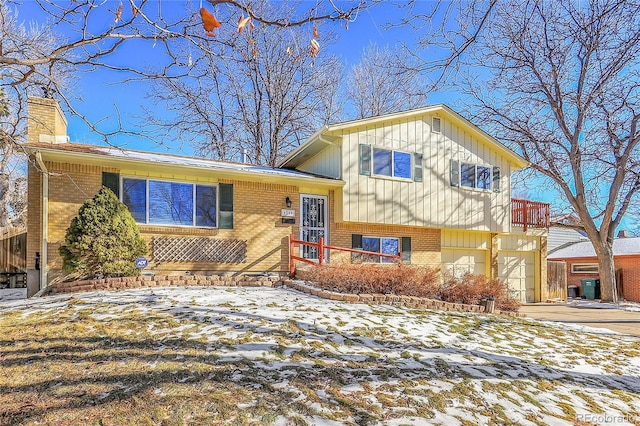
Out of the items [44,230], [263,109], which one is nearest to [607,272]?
[263,109]

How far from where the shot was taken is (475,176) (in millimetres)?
14281

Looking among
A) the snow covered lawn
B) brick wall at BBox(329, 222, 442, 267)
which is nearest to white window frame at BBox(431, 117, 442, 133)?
brick wall at BBox(329, 222, 442, 267)

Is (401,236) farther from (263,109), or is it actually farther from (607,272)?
(263,109)

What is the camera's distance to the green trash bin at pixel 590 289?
62.5 feet

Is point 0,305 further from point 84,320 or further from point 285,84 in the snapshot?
point 285,84

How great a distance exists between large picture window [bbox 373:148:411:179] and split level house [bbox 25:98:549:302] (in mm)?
41

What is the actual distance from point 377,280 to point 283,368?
4858 millimetres

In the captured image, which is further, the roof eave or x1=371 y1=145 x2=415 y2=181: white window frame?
x1=371 y1=145 x2=415 y2=181: white window frame

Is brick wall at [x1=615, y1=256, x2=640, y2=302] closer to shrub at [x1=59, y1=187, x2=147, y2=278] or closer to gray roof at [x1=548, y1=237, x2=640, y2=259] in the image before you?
gray roof at [x1=548, y1=237, x2=640, y2=259]

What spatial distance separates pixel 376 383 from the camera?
3.79 m

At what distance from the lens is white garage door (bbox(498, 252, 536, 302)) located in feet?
52.6

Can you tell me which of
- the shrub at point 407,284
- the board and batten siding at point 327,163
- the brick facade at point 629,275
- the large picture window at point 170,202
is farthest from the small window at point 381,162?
the brick facade at point 629,275

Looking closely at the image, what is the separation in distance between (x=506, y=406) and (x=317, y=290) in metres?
4.84

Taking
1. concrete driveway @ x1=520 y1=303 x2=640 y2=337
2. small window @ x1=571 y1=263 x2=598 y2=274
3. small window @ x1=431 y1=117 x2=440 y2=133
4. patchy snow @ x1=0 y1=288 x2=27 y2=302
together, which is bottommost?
concrete driveway @ x1=520 y1=303 x2=640 y2=337
